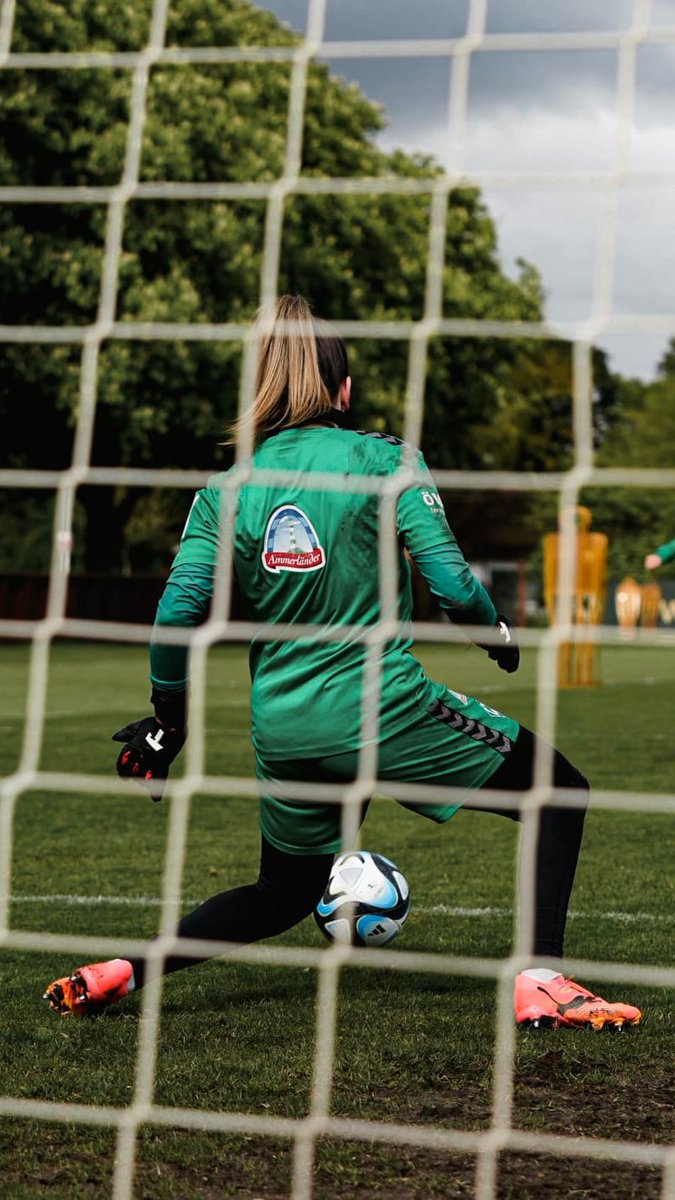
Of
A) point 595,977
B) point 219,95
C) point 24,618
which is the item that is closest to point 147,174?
point 219,95

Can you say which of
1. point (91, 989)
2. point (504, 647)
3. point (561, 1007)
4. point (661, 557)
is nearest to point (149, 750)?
point (91, 989)

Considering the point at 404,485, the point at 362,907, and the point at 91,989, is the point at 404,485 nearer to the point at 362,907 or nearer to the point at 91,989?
the point at 362,907

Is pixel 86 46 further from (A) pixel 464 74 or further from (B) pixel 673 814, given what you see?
(A) pixel 464 74

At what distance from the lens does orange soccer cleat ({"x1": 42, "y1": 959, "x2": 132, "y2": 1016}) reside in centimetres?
382

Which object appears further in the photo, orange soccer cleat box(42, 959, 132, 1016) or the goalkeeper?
orange soccer cleat box(42, 959, 132, 1016)

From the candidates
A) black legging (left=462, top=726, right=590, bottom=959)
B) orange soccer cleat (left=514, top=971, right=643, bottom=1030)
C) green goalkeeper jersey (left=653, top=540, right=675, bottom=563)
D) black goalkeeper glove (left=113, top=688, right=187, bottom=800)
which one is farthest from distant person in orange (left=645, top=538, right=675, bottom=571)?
black goalkeeper glove (left=113, top=688, right=187, bottom=800)

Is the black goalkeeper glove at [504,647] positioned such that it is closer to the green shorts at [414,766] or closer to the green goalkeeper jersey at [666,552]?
the green shorts at [414,766]

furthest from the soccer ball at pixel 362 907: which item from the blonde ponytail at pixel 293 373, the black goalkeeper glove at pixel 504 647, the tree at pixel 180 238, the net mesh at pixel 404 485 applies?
the tree at pixel 180 238

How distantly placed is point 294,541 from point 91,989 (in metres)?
1.24

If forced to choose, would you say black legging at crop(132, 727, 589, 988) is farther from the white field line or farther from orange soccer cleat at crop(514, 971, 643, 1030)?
the white field line

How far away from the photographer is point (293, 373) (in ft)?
11.5

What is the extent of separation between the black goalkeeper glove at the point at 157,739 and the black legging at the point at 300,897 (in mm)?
356

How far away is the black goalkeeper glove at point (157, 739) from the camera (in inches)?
141

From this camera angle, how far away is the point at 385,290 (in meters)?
23.2
